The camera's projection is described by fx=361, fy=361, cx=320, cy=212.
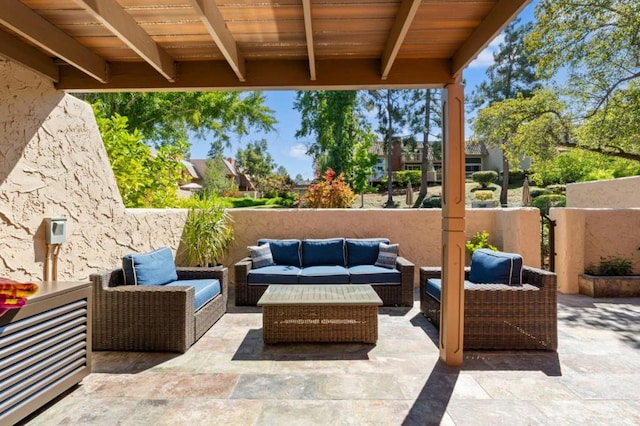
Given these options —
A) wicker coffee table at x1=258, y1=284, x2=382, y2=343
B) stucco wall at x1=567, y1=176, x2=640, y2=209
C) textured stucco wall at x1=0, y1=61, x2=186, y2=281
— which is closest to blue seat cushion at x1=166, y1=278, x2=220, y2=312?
wicker coffee table at x1=258, y1=284, x2=382, y2=343

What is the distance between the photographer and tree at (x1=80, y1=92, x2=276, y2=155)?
9.47 metres

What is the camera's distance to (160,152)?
263 inches

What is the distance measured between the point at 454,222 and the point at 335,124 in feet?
59.0

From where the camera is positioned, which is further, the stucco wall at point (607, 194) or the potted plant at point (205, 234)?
the stucco wall at point (607, 194)

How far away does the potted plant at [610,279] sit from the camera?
5766mm

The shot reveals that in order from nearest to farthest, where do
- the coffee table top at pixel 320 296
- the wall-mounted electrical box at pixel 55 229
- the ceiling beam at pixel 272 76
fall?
the wall-mounted electrical box at pixel 55 229 → the ceiling beam at pixel 272 76 → the coffee table top at pixel 320 296

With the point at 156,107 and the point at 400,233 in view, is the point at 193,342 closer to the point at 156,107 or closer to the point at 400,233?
the point at 400,233

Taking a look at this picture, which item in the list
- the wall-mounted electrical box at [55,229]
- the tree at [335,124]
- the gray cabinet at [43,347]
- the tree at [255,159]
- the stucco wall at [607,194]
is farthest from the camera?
the tree at [255,159]

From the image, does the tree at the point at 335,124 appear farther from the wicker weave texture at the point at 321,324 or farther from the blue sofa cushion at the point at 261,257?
the wicker weave texture at the point at 321,324

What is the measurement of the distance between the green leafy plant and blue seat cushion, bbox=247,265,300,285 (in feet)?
10.3

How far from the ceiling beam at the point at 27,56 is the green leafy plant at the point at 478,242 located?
6.18m

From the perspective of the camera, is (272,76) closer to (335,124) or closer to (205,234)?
(205,234)

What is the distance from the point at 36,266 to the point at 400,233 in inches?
205

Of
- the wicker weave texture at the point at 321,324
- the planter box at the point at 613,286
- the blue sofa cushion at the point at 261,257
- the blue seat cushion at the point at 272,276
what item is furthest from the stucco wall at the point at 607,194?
the blue sofa cushion at the point at 261,257
